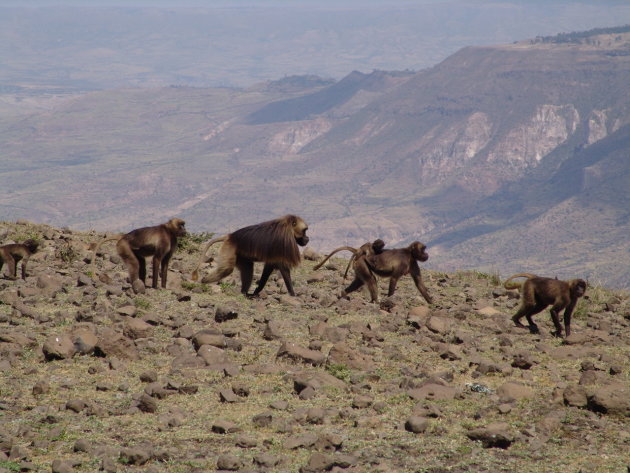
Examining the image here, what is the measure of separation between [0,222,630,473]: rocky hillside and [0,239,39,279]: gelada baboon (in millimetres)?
633

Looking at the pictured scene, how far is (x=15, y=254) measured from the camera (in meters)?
16.4

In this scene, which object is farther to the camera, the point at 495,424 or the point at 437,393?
the point at 437,393

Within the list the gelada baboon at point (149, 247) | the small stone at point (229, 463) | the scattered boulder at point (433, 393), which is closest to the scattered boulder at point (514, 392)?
the scattered boulder at point (433, 393)

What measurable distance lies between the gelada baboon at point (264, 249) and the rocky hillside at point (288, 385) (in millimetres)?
499

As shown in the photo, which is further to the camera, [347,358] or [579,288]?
[579,288]

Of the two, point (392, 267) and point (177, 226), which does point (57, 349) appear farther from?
point (392, 267)

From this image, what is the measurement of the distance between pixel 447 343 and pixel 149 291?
558 cm

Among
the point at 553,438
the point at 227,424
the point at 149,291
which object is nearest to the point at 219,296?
the point at 149,291

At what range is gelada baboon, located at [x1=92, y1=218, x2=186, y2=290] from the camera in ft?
49.6

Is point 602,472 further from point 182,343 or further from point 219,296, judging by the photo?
point 219,296

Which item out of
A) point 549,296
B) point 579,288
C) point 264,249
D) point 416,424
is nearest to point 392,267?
point 264,249

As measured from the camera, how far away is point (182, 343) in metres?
11.2

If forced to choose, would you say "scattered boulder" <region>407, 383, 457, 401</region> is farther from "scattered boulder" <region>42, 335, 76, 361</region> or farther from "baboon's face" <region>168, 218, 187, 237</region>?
"baboon's face" <region>168, 218, 187, 237</region>

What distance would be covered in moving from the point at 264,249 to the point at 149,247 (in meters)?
2.07
